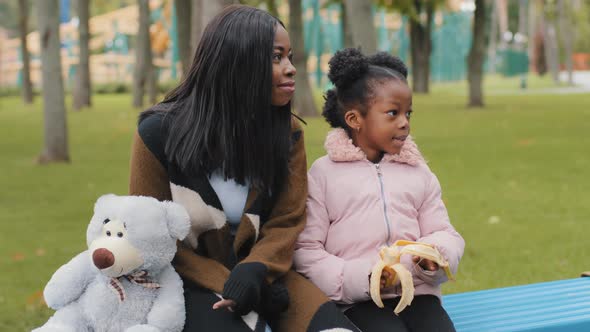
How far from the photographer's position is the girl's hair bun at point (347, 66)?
3342 millimetres

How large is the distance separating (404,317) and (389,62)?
0.97 metres

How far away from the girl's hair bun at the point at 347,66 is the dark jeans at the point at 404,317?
843mm

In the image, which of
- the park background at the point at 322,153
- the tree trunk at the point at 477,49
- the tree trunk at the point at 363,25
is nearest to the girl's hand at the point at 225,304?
the park background at the point at 322,153

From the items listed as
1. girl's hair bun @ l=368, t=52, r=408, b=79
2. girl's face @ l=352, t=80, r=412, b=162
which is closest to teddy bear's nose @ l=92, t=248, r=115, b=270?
girl's face @ l=352, t=80, r=412, b=162

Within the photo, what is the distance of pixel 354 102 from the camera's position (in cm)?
339

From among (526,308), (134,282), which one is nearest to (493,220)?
(526,308)

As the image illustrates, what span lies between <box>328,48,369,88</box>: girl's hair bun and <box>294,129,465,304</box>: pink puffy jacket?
231 millimetres

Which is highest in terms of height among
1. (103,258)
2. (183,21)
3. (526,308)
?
(183,21)

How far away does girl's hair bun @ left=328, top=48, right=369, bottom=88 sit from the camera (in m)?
3.34

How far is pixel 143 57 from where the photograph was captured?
81.4 ft

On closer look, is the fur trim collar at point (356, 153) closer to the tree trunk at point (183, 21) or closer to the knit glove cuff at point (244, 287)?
the knit glove cuff at point (244, 287)

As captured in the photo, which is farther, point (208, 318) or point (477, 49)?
point (477, 49)

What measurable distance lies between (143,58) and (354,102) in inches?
870

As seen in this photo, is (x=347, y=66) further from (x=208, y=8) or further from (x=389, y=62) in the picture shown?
(x=208, y=8)
